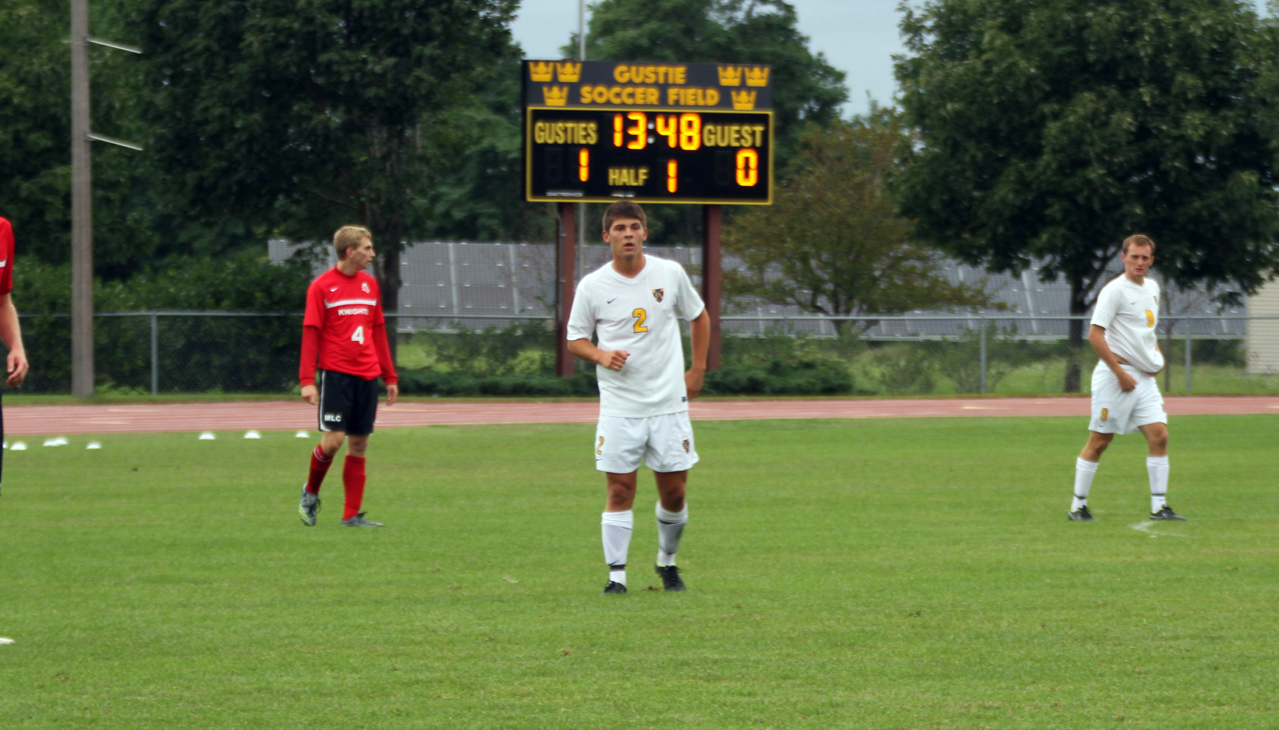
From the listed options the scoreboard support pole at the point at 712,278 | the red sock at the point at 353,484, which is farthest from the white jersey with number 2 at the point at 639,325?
the scoreboard support pole at the point at 712,278

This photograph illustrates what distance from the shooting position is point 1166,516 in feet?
36.5

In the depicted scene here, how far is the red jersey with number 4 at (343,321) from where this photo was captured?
10711mm

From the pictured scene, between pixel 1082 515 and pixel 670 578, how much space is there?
171 inches

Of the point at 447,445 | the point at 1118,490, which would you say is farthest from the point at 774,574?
the point at 447,445

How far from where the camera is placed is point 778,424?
74.6 ft

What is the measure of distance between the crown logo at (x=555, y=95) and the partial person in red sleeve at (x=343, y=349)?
17.3 m

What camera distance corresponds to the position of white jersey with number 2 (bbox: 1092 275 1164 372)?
11102mm

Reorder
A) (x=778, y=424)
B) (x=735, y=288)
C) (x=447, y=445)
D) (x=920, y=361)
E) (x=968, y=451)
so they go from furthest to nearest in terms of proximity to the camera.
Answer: (x=735, y=288) < (x=920, y=361) < (x=778, y=424) < (x=447, y=445) < (x=968, y=451)

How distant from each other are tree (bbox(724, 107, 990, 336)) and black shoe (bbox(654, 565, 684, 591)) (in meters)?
34.7

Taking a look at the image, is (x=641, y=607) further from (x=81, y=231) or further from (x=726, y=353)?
(x=726, y=353)

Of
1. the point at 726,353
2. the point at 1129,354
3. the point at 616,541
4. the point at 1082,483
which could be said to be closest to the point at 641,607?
the point at 616,541

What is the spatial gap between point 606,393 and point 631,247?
2.55 ft

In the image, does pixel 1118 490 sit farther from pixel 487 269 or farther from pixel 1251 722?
pixel 487 269

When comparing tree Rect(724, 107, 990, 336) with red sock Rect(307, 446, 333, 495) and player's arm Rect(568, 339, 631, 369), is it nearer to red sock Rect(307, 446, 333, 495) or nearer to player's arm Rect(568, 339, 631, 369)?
red sock Rect(307, 446, 333, 495)
